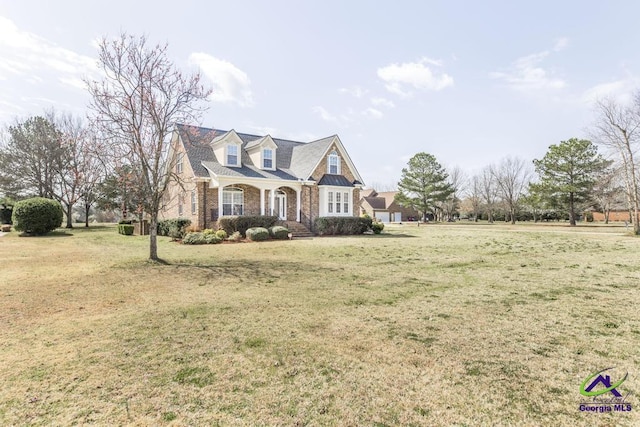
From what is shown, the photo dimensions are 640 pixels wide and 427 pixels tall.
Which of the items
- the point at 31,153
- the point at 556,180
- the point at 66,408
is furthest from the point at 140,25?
the point at 556,180

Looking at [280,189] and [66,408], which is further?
[280,189]

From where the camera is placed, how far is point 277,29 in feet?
41.8

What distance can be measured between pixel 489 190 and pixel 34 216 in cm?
6351

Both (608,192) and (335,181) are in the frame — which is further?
(608,192)

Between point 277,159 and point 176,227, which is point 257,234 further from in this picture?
point 277,159

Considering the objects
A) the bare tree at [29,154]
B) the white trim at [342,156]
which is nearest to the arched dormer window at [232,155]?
the white trim at [342,156]

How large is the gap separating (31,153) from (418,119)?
1338 inches

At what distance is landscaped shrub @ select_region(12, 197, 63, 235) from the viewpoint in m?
19.5

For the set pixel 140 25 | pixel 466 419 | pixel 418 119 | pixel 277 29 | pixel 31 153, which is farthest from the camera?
pixel 31 153

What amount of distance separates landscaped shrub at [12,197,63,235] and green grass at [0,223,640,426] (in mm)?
15128

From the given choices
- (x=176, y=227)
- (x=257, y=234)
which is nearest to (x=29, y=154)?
(x=176, y=227)

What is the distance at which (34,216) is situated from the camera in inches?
773

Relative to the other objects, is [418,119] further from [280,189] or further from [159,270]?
[159,270]

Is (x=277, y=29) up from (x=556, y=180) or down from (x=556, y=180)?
up
